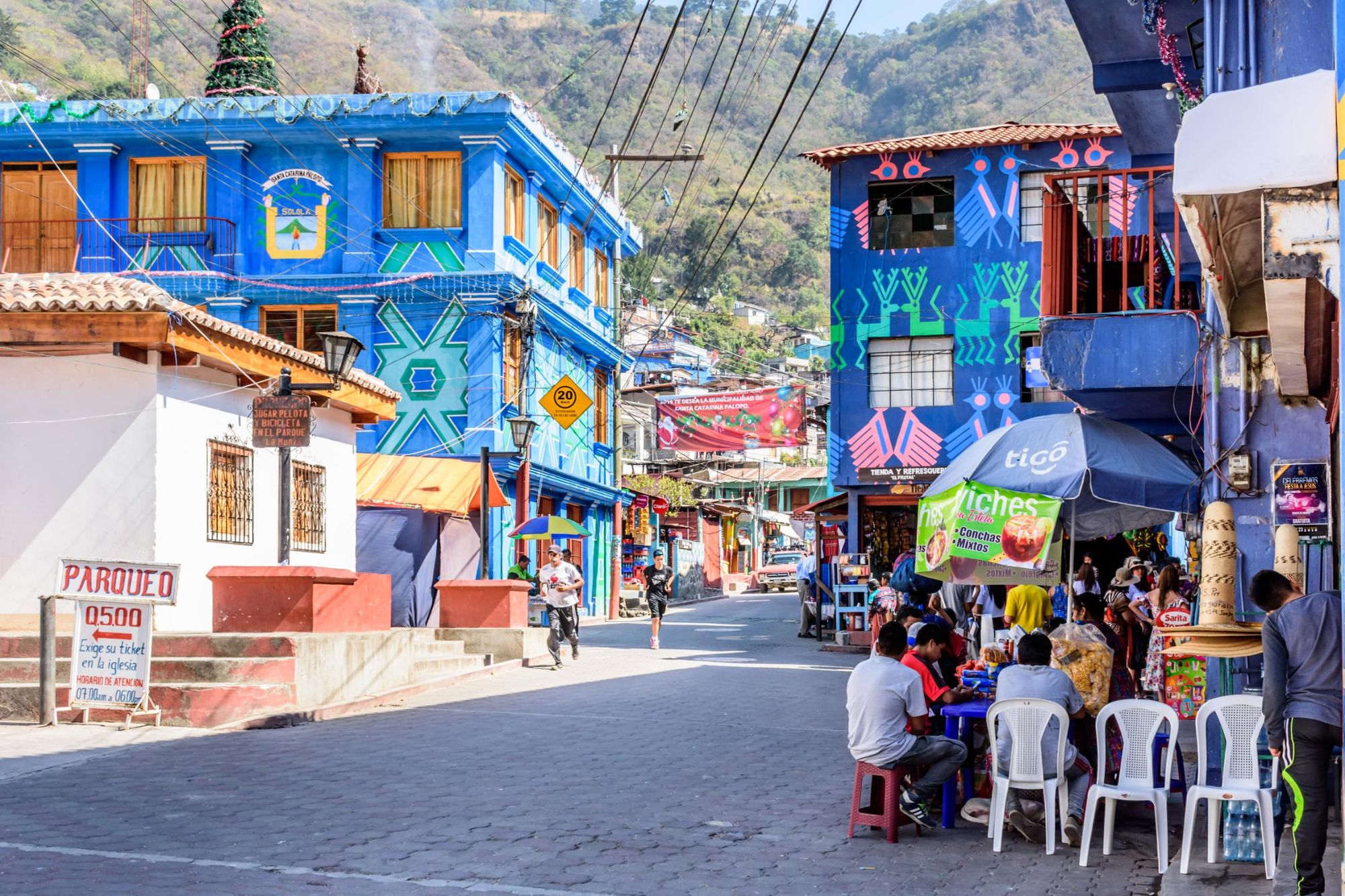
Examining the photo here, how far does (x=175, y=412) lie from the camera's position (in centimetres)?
1648

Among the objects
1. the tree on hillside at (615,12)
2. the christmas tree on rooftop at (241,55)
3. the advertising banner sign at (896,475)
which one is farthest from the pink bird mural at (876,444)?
the tree on hillside at (615,12)

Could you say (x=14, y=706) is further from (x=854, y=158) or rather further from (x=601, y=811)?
(x=854, y=158)

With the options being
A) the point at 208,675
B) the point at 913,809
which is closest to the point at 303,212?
the point at 208,675

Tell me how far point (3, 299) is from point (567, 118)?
103 m

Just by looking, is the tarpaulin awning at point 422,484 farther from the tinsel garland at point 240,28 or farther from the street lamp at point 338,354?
the tinsel garland at point 240,28

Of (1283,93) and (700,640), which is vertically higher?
(1283,93)

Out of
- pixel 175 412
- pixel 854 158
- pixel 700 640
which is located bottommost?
pixel 700 640

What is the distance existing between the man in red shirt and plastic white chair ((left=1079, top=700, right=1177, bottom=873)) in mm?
1243

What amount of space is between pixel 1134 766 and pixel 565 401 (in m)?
22.1

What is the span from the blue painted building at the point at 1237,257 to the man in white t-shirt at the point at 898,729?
86.2 inches

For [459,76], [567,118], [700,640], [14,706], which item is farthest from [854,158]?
[459,76]

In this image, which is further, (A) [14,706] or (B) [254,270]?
(B) [254,270]

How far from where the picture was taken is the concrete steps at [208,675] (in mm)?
13984

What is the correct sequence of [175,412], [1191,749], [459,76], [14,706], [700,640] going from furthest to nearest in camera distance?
[459,76] → [700,640] → [175,412] → [14,706] → [1191,749]
